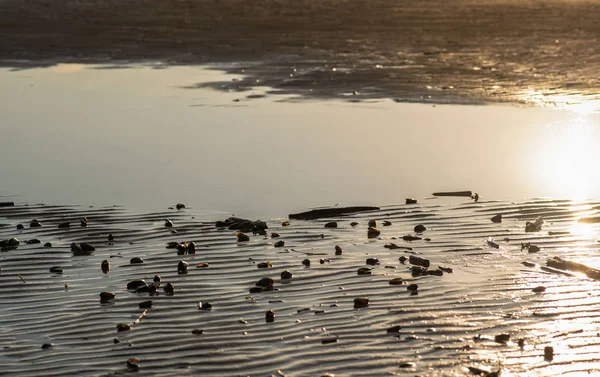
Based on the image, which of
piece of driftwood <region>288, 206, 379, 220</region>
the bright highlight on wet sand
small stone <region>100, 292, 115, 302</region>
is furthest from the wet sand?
small stone <region>100, 292, 115, 302</region>

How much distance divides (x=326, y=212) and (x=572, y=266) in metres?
3.56

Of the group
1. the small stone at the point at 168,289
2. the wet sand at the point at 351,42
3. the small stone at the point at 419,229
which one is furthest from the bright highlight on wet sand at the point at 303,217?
the wet sand at the point at 351,42

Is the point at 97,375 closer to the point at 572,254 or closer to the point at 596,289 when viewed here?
the point at 596,289

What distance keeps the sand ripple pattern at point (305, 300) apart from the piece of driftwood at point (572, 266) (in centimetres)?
12

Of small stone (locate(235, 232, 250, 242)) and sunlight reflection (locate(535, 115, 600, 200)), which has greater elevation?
sunlight reflection (locate(535, 115, 600, 200))

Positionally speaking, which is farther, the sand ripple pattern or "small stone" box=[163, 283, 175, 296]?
"small stone" box=[163, 283, 175, 296]

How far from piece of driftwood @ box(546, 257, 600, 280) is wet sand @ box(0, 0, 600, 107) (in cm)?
1199

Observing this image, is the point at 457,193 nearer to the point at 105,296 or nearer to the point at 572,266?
the point at 572,266

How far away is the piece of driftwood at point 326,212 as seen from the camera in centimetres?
1296

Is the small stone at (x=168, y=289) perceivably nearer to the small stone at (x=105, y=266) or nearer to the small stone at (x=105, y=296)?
the small stone at (x=105, y=296)

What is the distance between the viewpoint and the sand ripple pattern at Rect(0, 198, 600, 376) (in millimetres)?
8195

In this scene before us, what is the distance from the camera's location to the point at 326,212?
1307cm

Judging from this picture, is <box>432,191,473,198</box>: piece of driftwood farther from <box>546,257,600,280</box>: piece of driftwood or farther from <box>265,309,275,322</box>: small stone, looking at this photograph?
<box>265,309,275,322</box>: small stone

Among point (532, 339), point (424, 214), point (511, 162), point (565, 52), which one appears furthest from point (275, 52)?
point (532, 339)
